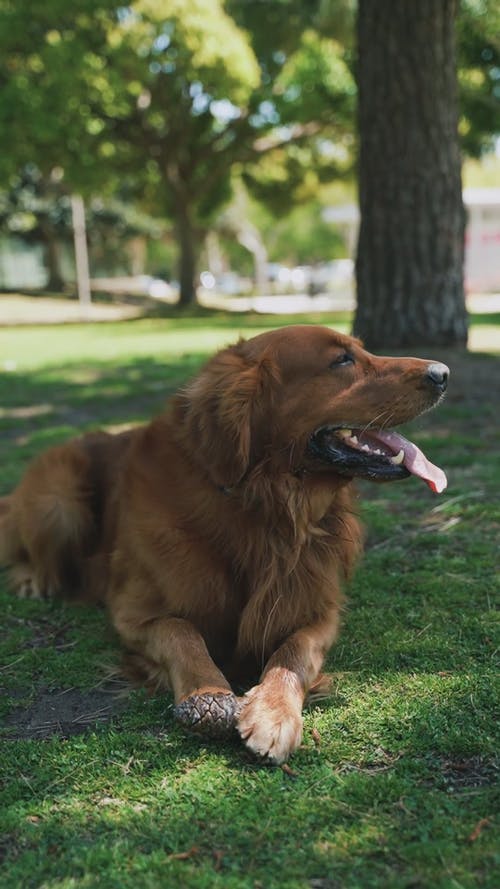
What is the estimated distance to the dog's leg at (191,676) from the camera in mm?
2613

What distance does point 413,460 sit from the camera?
3189 millimetres

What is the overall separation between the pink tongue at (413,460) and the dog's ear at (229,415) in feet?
1.54

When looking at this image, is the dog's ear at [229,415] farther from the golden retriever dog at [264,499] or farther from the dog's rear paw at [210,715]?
the dog's rear paw at [210,715]

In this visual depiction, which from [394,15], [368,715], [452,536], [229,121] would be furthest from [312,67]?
[368,715]

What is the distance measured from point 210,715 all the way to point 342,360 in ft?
4.50

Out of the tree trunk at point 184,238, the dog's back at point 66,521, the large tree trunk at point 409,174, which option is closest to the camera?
the dog's back at point 66,521

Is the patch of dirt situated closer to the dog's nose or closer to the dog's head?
the dog's head

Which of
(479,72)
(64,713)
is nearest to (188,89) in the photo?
(479,72)

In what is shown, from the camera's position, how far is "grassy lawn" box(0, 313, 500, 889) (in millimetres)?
2016

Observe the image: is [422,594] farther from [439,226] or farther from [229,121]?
[229,121]

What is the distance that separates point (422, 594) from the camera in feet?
12.7

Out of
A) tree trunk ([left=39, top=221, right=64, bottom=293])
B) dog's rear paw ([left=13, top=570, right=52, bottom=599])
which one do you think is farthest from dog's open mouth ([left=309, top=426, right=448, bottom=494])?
tree trunk ([left=39, top=221, right=64, bottom=293])

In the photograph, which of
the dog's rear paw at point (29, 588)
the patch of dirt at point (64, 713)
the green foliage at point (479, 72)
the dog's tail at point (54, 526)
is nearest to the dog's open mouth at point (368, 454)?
the patch of dirt at point (64, 713)

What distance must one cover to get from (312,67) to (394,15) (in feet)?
57.5
